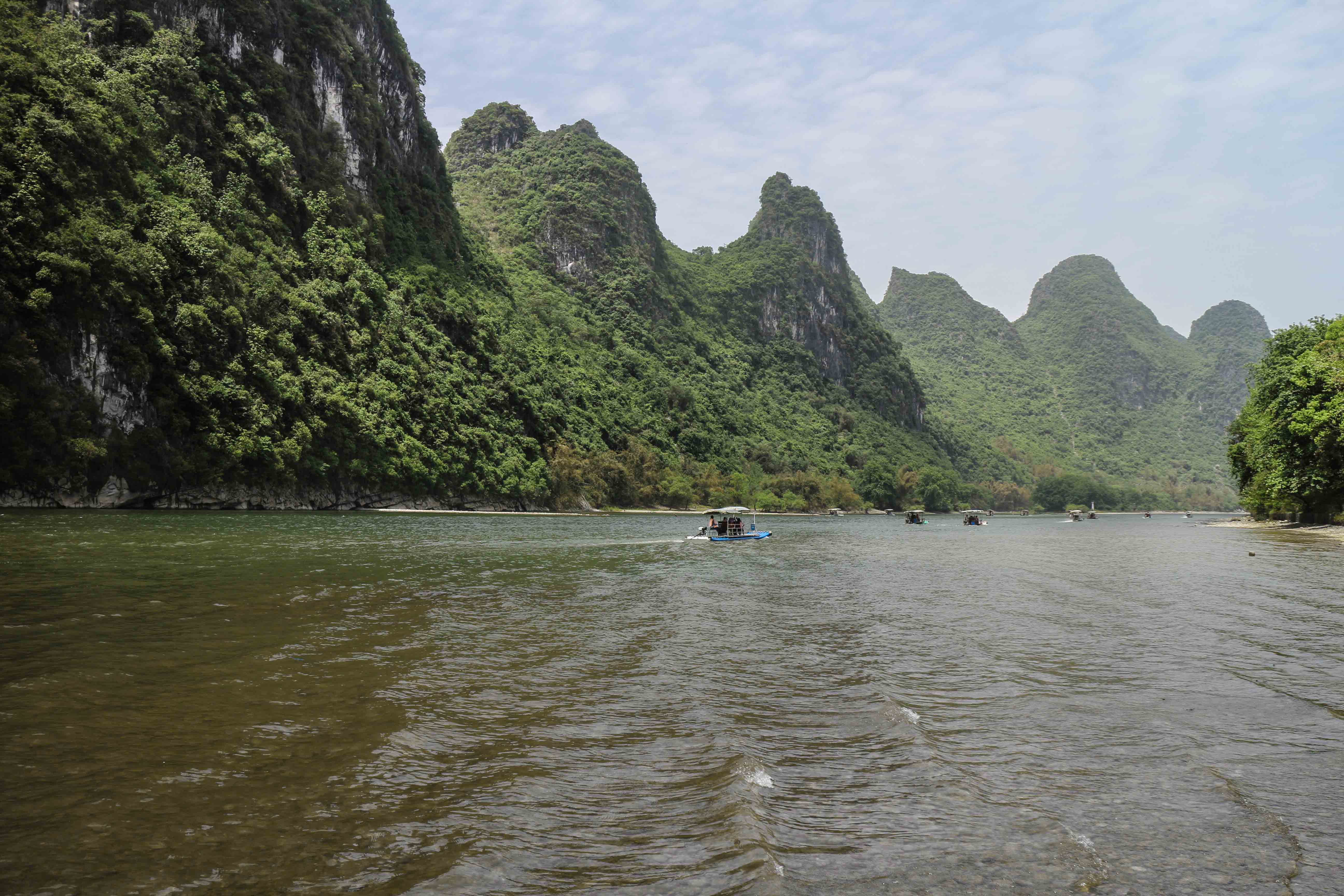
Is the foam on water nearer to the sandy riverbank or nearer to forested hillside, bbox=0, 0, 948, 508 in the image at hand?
the sandy riverbank

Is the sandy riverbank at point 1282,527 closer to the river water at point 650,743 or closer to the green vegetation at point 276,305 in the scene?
the river water at point 650,743

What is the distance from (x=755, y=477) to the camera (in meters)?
163

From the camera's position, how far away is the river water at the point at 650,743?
5.91 meters

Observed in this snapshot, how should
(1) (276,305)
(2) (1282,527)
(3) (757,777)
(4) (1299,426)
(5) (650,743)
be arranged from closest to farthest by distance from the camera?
(3) (757,777), (5) (650,743), (4) (1299,426), (2) (1282,527), (1) (276,305)

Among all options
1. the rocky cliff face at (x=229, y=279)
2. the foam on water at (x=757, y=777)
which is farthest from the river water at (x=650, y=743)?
the rocky cliff face at (x=229, y=279)

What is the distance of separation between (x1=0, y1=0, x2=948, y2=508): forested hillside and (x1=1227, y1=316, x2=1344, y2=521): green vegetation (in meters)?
86.4

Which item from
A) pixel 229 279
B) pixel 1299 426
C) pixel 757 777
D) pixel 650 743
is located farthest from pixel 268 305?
pixel 1299 426

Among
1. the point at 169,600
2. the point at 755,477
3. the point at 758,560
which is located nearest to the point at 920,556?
the point at 758,560

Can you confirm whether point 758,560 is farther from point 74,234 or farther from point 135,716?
point 74,234

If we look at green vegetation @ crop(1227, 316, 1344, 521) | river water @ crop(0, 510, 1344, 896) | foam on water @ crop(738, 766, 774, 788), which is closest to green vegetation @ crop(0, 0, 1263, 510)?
river water @ crop(0, 510, 1344, 896)

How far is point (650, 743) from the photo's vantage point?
9289 millimetres

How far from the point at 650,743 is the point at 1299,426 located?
6662 cm

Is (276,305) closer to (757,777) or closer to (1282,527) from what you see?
(757,777)

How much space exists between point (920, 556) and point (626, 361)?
441ft
